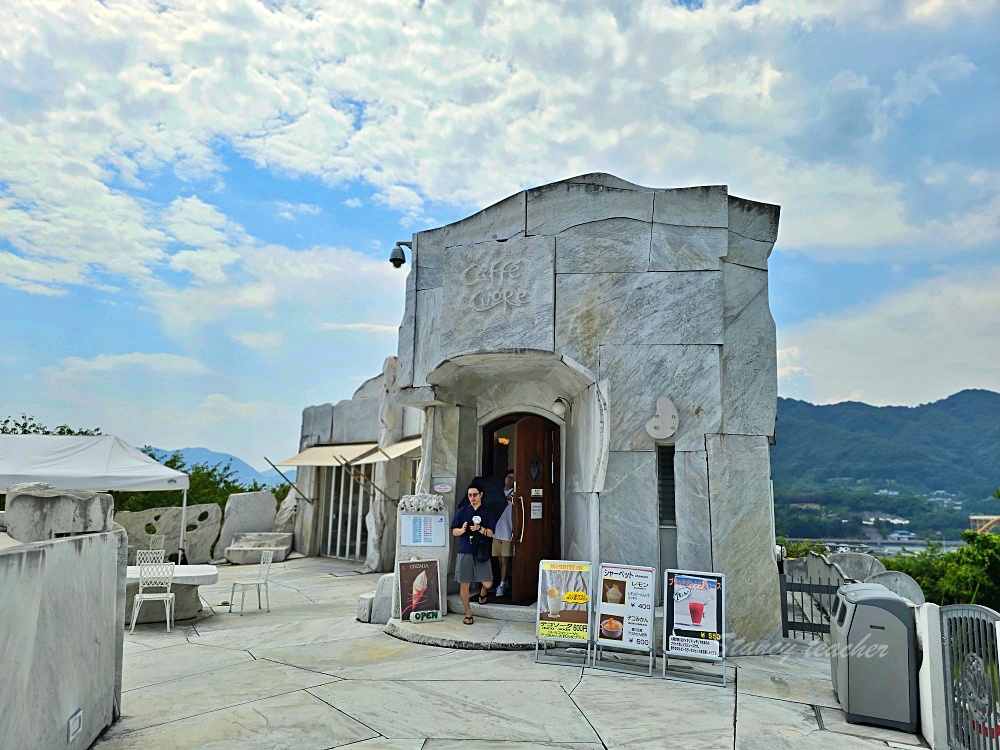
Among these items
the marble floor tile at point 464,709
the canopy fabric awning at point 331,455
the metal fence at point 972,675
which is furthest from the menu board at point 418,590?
the canopy fabric awning at point 331,455

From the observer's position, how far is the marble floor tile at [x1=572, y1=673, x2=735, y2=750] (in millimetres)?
4473

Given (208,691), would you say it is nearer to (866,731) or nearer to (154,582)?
(154,582)

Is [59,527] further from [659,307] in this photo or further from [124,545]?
[659,307]

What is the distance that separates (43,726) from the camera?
3416mm

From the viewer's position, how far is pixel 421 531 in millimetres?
8211

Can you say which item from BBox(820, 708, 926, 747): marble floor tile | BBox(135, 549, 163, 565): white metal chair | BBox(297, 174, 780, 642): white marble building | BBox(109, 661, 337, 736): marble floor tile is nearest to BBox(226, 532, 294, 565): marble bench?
BBox(135, 549, 163, 565): white metal chair

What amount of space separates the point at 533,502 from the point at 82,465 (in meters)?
8.30

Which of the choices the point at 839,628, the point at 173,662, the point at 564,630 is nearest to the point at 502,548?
the point at 564,630

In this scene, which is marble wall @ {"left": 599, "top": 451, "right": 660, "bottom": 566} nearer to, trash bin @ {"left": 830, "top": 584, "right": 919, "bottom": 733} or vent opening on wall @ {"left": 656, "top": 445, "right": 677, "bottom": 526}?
vent opening on wall @ {"left": 656, "top": 445, "right": 677, "bottom": 526}

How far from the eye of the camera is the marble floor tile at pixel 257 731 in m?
4.19

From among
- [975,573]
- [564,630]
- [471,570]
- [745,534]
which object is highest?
[745,534]

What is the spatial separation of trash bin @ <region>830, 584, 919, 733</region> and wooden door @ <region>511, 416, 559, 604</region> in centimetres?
404

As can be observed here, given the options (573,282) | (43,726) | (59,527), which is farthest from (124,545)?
(573,282)

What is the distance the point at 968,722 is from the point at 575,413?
16.5 feet
